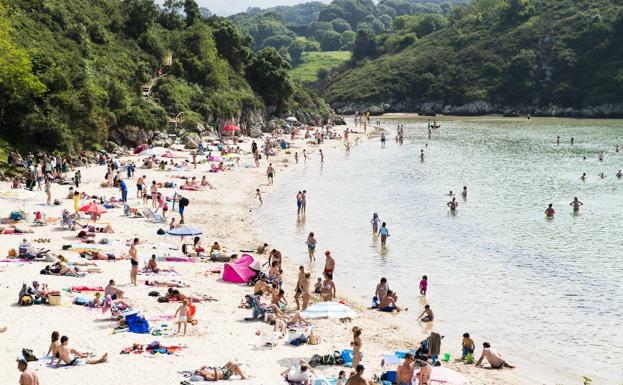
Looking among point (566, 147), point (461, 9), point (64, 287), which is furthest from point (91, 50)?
point (461, 9)

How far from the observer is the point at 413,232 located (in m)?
30.9

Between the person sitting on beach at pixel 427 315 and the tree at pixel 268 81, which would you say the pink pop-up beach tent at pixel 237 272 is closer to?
the person sitting on beach at pixel 427 315

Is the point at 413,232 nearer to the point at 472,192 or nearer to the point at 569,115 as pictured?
the point at 472,192

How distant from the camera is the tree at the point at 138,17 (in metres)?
66.7

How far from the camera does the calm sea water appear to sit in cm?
1841

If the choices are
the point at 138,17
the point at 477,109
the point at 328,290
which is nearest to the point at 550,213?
the point at 328,290

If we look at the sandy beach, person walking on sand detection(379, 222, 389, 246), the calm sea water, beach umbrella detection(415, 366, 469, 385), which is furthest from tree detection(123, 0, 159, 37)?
beach umbrella detection(415, 366, 469, 385)

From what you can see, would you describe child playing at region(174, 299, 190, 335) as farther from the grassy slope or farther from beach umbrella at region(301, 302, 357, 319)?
the grassy slope

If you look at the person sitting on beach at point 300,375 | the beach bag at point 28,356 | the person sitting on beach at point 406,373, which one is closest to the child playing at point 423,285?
the person sitting on beach at point 406,373

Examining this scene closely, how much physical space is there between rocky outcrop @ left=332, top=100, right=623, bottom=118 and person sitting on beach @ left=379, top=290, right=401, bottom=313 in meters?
107

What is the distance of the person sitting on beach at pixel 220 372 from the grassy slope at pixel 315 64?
154 m

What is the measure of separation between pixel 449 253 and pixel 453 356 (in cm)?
1066

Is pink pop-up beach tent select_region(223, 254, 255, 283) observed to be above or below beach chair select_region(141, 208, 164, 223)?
below

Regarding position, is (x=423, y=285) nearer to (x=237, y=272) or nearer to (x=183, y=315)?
(x=237, y=272)
